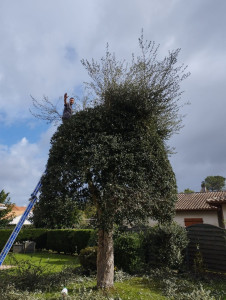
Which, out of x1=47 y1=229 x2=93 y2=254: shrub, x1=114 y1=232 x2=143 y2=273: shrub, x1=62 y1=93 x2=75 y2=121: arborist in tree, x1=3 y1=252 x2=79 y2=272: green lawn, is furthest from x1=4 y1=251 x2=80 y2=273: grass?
x1=62 y1=93 x2=75 y2=121: arborist in tree

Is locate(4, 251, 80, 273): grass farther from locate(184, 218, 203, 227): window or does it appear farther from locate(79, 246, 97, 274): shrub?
locate(184, 218, 203, 227): window

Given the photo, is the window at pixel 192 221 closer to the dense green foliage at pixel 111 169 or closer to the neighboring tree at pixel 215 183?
the dense green foliage at pixel 111 169

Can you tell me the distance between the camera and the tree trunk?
6.92 meters

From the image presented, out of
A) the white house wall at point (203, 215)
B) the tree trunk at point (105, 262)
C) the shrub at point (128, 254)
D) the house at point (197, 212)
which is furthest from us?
A: the white house wall at point (203, 215)

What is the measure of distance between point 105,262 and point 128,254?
11.5ft

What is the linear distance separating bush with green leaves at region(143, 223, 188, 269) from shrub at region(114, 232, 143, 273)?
0.64 metres

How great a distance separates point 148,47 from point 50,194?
5207mm

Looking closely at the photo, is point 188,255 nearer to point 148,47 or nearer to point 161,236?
point 161,236

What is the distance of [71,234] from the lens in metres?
18.2

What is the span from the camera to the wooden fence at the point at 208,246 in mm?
9852

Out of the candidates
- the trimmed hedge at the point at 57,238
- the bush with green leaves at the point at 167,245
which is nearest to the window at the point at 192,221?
the trimmed hedge at the point at 57,238

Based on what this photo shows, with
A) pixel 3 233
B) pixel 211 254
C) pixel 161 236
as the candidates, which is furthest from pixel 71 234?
pixel 211 254

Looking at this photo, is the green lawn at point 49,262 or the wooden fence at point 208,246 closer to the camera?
the wooden fence at point 208,246

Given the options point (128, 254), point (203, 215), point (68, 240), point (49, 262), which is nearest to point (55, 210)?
point (128, 254)
